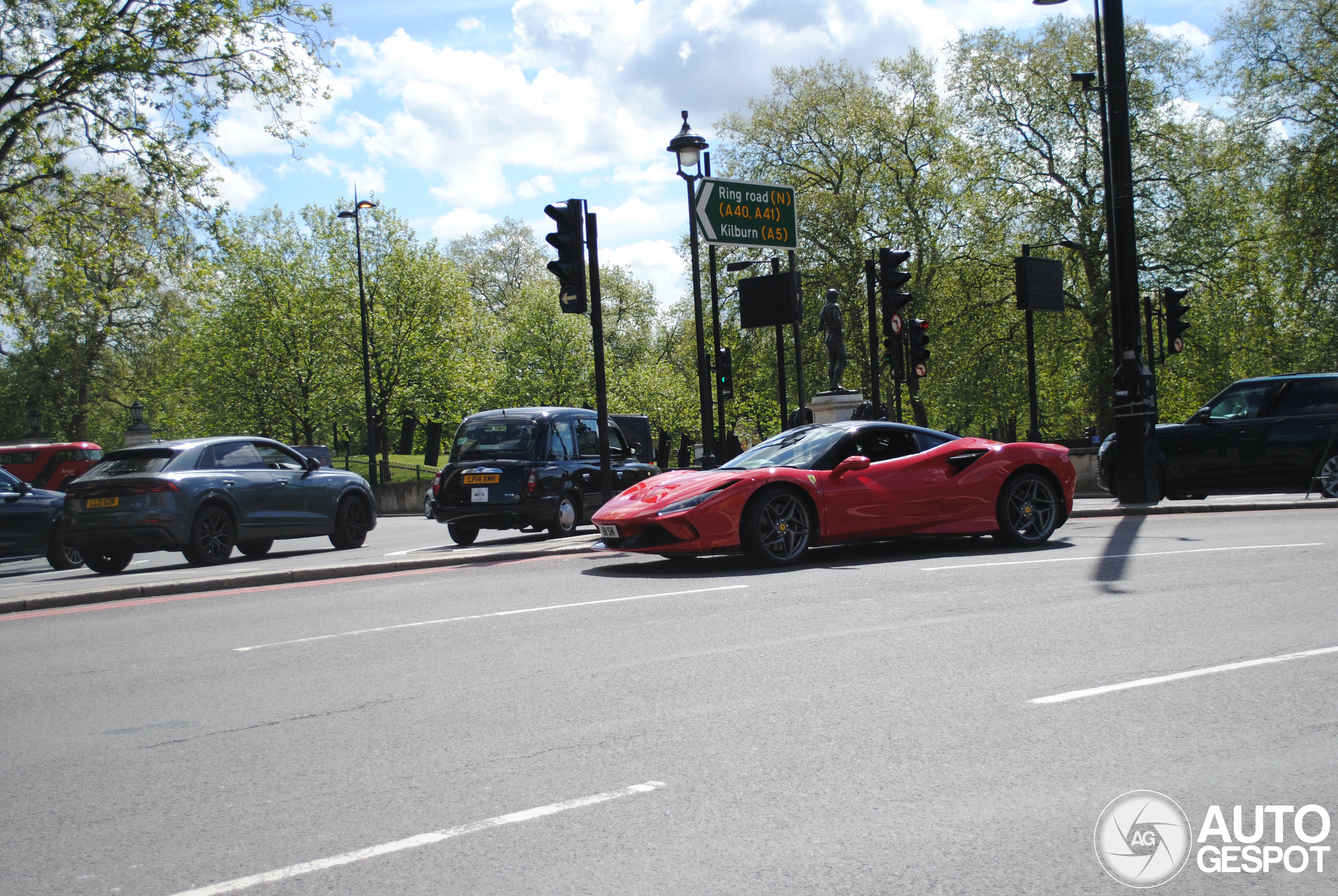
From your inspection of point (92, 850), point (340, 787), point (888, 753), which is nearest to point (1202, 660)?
point (888, 753)

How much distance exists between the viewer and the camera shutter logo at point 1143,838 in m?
3.20

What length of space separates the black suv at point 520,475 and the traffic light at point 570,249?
2.58 m

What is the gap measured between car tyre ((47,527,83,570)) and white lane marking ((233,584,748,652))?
37.5ft

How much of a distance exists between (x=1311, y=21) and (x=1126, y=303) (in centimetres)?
2170

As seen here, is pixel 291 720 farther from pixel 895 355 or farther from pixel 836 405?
pixel 836 405

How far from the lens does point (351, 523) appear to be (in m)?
16.6

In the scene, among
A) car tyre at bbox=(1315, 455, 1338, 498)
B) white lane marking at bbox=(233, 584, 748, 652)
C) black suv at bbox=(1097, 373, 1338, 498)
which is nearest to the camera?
white lane marking at bbox=(233, 584, 748, 652)

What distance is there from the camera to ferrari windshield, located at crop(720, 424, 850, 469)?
1073 cm

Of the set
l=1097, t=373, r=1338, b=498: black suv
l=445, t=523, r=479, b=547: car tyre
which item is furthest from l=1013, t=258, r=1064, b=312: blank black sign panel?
l=445, t=523, r=479, b=547: car tyre

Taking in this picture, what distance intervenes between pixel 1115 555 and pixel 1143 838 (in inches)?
288

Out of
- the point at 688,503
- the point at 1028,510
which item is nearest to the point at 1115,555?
the point at 1028,510

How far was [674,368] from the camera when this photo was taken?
3228 inches

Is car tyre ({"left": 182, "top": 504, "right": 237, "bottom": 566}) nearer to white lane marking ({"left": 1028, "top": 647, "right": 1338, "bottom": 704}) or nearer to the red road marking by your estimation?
the red road marking

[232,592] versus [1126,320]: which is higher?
[1126,320]
